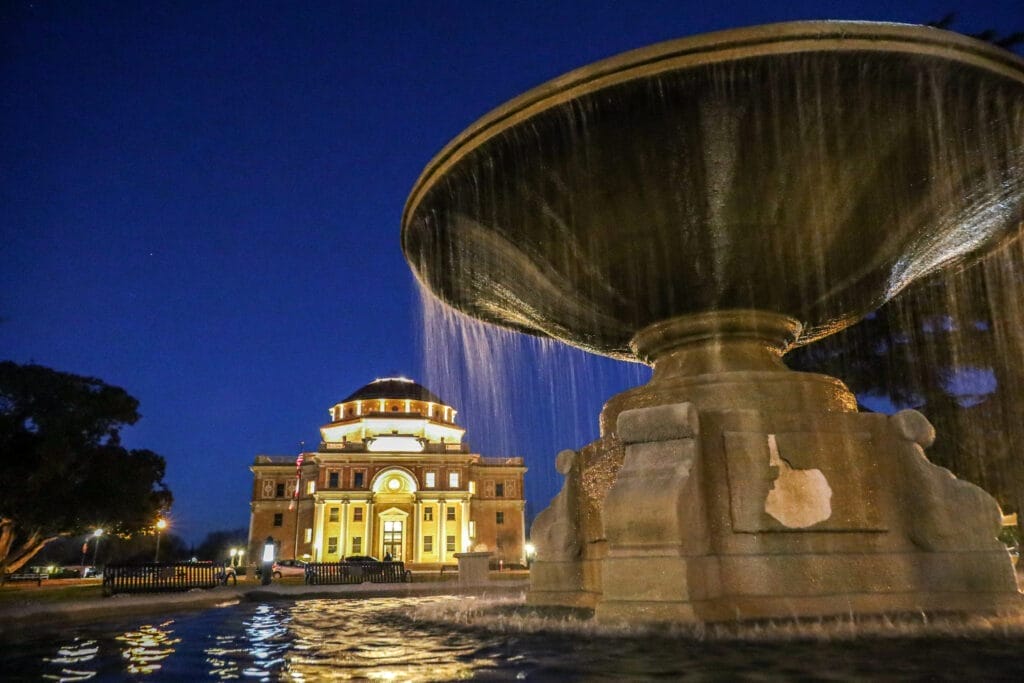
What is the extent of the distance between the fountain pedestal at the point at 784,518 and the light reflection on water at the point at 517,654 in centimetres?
56

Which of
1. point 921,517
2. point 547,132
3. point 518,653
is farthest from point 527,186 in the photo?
point 921,517

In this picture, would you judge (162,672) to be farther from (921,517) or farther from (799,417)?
(921,517)

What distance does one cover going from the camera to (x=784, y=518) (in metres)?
5.13

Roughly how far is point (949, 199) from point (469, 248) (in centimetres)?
393

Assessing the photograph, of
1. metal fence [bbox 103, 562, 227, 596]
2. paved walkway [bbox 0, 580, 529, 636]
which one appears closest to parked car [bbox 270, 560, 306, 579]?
metal fence [bbox 103, 562, 227, 596]

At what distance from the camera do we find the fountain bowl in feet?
14.5

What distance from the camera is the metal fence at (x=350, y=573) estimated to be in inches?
750

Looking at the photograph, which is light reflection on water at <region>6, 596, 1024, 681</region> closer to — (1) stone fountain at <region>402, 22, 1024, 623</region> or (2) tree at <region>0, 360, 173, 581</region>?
(1) stone fountain at <region>402, 22, 1024, 623</region>

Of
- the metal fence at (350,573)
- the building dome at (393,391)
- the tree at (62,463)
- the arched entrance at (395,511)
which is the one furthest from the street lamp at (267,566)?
the building dome at (393,391)

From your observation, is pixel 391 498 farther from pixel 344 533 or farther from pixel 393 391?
pixel 393 391

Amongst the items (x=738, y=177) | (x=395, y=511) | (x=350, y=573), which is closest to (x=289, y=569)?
(x=395, y=511)

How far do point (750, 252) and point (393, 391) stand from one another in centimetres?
7605

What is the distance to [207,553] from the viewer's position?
12706 centimetres

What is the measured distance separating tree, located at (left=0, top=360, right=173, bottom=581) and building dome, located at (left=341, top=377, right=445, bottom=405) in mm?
55878
